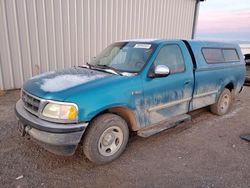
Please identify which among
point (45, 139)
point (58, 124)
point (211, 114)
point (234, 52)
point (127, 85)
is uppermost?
point (234, 52)

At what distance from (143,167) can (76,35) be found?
18.8 feet

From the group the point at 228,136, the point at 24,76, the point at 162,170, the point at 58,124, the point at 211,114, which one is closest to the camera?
the point at 58,124

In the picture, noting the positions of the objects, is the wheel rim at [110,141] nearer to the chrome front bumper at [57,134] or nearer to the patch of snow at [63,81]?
the chrome front bumper at [57,134]

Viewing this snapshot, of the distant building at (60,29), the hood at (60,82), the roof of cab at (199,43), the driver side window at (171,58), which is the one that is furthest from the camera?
the distant building at (60,29)

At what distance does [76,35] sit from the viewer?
7406 millimetres

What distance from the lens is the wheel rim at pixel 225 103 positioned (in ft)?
17.4

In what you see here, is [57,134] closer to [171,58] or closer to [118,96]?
[118,96]

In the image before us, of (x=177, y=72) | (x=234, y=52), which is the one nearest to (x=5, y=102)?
(x=177, y=72)

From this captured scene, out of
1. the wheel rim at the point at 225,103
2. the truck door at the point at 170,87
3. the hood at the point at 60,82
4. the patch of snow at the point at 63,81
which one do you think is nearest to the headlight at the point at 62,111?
the hood at the point at 60,82

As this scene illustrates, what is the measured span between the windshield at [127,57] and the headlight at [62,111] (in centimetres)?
122

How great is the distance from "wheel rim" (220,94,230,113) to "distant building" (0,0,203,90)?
4.92 meters

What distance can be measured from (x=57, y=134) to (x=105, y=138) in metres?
0.75

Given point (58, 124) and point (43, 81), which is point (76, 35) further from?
point (58, 124)

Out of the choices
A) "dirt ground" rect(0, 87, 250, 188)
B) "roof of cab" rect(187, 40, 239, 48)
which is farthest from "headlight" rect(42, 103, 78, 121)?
"roof of cab" rect(187, 40, 239, 48)
